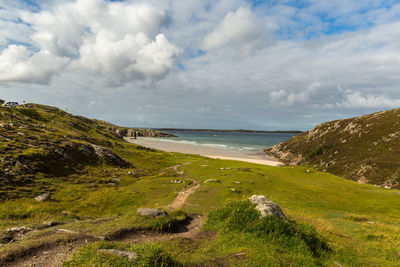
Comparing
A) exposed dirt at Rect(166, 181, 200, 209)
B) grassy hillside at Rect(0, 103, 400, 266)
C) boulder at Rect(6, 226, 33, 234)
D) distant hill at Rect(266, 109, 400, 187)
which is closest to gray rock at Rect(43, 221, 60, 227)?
grassy hillside at Rect(0, 103, 400, 266)

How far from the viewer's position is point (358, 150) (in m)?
92.1

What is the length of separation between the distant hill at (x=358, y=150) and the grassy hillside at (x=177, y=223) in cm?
4411

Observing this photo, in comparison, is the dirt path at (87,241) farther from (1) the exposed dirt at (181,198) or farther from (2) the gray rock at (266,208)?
(1) the exposed dirt at (181,198)

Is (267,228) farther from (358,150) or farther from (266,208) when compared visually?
(358,150)

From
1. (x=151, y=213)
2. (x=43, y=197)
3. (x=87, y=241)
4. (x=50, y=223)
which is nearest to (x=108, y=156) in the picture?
(x=43, y=197)

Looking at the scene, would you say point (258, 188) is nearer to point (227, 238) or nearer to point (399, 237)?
point (399, 237)

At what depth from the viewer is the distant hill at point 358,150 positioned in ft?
238

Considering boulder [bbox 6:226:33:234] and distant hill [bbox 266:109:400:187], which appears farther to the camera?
distant hill [bbox 266:109:400:187]

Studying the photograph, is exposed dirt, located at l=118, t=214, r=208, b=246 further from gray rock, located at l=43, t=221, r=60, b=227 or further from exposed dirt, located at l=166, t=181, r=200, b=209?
exposed dirt, located at l=166, t=181, r=200, b=209

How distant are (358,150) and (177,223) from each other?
108494 millimetres

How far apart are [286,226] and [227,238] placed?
12.8 ft

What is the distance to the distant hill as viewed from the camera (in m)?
72.5

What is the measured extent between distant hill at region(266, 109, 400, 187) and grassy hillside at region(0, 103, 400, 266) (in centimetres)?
4411

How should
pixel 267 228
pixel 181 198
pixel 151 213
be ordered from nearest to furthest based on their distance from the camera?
1. pixel 267 228
2. pixel 151 213
3. pixel 181 198
